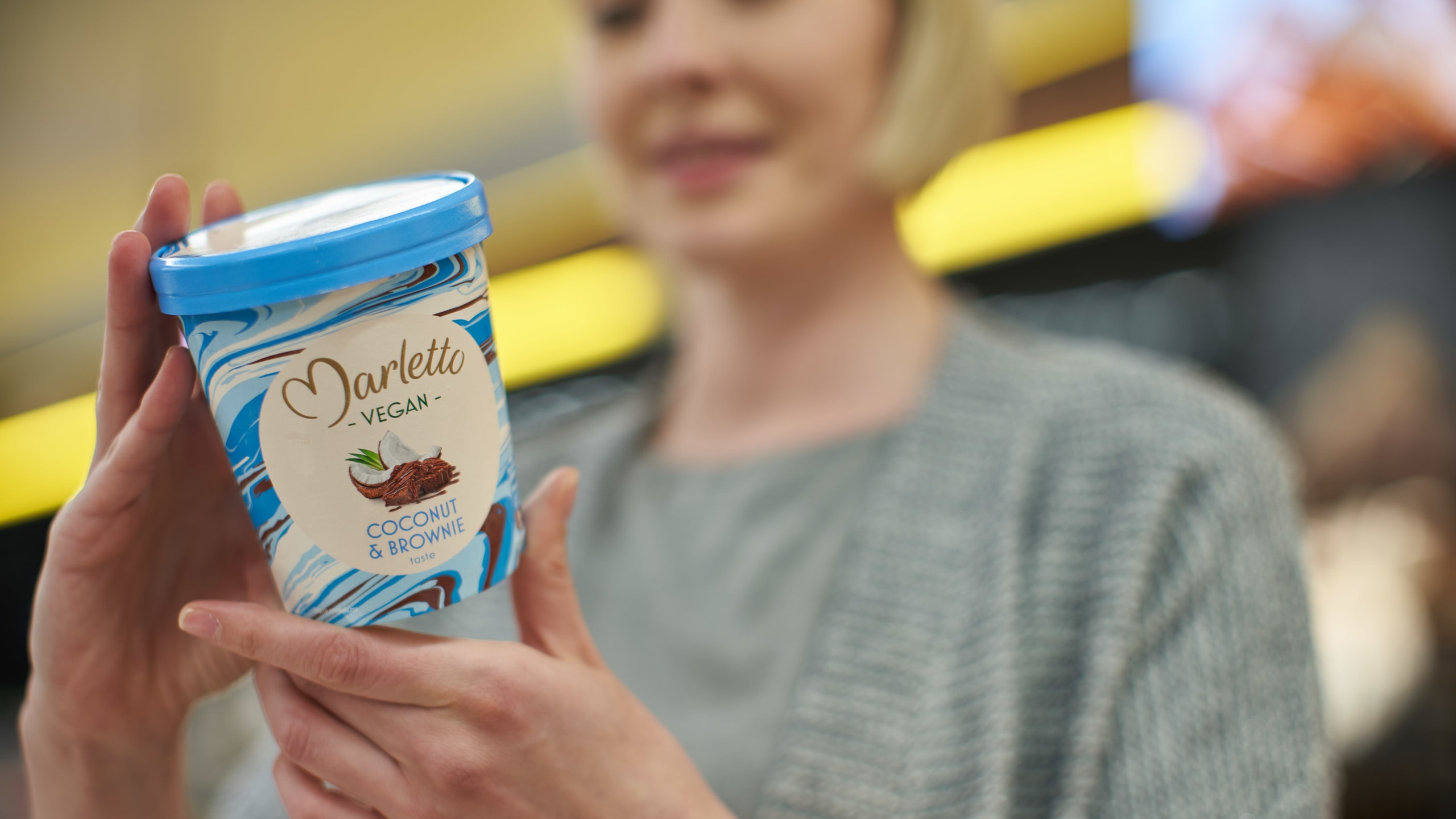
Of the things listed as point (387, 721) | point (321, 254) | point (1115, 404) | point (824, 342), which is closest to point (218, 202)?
point (321, 254)

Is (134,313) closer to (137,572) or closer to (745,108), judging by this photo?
(137,572)

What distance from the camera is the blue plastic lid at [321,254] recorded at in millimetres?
460

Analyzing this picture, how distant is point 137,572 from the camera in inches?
22.7

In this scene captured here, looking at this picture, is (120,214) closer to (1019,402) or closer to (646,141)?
(646,141)

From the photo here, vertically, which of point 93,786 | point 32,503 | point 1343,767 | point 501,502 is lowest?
point 1343,767

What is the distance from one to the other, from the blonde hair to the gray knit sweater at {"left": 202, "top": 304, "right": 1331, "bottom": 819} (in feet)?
A: 0.78

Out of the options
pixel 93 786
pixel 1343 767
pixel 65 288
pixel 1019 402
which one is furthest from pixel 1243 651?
pixel 65 288

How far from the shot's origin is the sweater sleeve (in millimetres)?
763

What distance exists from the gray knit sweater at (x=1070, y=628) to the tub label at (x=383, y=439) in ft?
1.36

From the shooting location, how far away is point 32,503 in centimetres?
171

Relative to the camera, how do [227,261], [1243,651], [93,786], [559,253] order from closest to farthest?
[227,261] < [93,786] < [1243,651] < [559,253]

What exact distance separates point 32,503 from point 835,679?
4.95 feet

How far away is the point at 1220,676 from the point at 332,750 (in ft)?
2.06

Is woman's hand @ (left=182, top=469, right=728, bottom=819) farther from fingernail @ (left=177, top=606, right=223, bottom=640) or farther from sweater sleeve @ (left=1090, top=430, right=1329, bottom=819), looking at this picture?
sweater sleeve @ (left=1090, top=430, right=1329, bottom=819)
